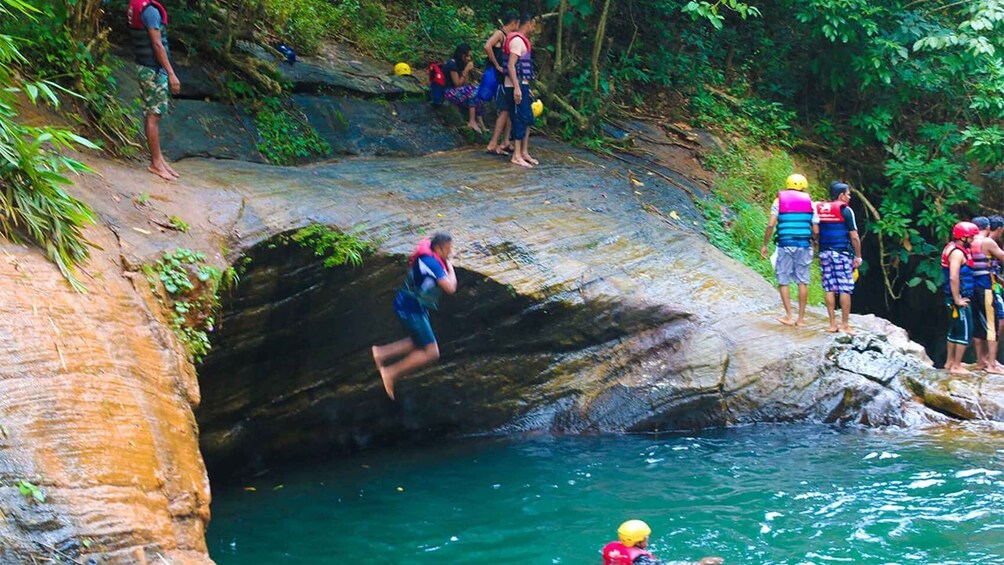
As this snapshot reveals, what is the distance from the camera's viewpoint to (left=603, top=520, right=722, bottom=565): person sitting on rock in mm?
6059

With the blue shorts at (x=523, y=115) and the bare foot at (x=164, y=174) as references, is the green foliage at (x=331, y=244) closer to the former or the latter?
the bare foot at (x=164, y=174)

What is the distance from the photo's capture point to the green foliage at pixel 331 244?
877cm

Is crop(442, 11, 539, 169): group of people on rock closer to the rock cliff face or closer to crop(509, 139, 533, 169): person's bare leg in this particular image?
crop(509, 139, 533, 169): person's bare leg

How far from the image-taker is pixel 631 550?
6102mm

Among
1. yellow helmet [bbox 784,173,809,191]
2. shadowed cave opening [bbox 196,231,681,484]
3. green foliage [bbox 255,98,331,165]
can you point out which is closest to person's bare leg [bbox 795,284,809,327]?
yellow helmet [bbox 784,173,809,191]

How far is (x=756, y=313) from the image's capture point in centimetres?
1070

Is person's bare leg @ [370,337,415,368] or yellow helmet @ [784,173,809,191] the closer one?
person's bare leg @ [370,337,415,368]

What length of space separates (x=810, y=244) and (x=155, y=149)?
697 cm

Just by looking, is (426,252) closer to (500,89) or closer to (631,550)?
(631,550)

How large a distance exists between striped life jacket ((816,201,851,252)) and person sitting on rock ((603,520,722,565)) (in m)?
5.47

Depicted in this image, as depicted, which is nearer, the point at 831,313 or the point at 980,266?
the point at 831,313

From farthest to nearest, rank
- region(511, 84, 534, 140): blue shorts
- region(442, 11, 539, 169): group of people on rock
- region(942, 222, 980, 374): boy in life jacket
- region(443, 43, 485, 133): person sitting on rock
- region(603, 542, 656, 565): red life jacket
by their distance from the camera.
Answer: region(443, 43, 485, 133): person sitting on rock → region(511, 84, 534, 140): blue shorts → region(442, 11, 539, 169): group of people on rock → region(942, 222, 980, 374): boy in life jacket → region(603, 542, 656, 565): red life jacket

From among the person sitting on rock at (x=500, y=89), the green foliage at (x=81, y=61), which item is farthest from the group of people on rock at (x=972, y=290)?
the green foliage at (x=81, y=61)

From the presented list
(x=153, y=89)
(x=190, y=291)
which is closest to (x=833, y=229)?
(x=190, y=291)
